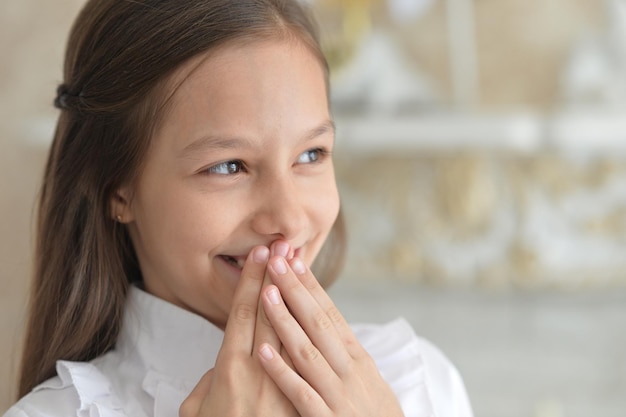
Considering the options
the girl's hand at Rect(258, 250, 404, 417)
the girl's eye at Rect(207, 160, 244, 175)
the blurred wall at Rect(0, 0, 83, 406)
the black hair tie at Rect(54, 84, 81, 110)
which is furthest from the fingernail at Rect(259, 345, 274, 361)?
the blurred wall at Rect(0, 0, 83, 406)

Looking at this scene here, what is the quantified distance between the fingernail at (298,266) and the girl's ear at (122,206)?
0.25 metres

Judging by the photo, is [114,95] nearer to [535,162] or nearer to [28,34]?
[535,162]

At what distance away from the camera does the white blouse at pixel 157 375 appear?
1.18 meters

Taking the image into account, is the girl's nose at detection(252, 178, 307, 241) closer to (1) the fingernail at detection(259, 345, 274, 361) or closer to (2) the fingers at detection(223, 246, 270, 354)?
(2) the fingers at detection(223, 246, 270, 354)

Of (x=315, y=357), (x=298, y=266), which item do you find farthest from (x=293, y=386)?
(x=298, y=266)

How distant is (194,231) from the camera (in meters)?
1.14

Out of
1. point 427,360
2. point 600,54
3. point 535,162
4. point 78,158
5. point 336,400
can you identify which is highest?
point 600,54

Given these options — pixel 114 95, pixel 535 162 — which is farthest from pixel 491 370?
pixel 114 95

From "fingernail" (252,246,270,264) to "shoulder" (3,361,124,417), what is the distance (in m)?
0.27

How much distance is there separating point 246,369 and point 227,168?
25 centimetres

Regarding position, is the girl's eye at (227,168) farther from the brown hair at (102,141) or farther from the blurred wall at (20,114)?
the blurred wall at (20,114)

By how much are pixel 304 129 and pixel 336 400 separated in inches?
13.2

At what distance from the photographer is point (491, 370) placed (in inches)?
99.7

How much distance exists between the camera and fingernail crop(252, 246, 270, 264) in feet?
3.71
